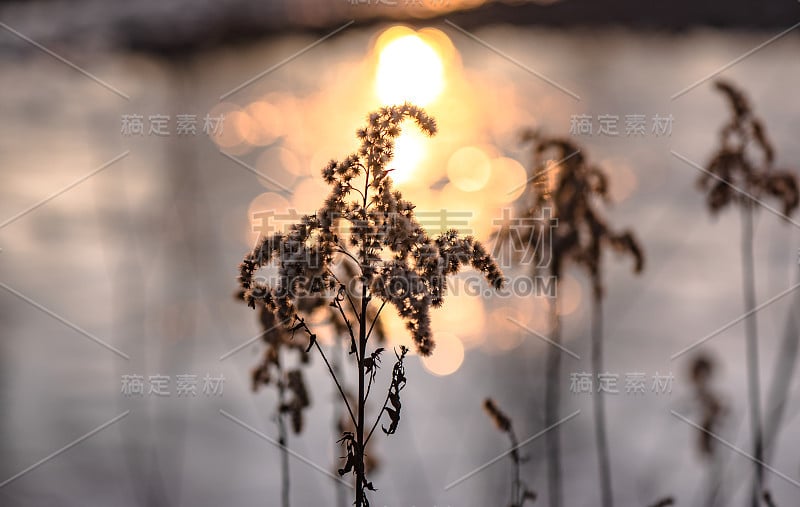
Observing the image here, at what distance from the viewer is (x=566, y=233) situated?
3.30 metres

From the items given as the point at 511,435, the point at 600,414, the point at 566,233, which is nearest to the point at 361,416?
the point at 511,435

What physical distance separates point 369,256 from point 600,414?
4.64ft

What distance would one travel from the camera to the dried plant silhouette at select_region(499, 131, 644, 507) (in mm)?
3125

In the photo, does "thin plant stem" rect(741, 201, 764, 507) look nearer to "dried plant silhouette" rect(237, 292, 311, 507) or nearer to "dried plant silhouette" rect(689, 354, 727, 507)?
"dried plant silhouette" rect(689, 354, 727, 507)

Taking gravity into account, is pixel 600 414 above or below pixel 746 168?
below

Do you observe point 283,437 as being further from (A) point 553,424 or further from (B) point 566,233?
(B) point 566,233

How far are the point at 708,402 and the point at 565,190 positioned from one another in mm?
1206

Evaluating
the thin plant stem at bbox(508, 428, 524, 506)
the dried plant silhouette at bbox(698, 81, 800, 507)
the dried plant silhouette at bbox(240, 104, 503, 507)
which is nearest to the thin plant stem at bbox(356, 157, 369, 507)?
the dried plant silhouette at bbox(240, 104, 503, 507)

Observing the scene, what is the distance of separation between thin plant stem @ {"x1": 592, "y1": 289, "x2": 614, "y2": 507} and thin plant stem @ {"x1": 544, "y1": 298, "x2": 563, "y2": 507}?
0.58 feet

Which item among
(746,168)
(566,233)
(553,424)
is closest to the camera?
(553,424)

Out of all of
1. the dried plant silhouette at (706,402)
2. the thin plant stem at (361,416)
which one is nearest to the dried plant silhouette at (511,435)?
the thin plant stem at (361,416)

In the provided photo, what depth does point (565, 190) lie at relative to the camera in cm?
339

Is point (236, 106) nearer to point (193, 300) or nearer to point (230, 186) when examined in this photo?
point (230, 186)

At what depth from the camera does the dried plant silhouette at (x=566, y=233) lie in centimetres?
312
